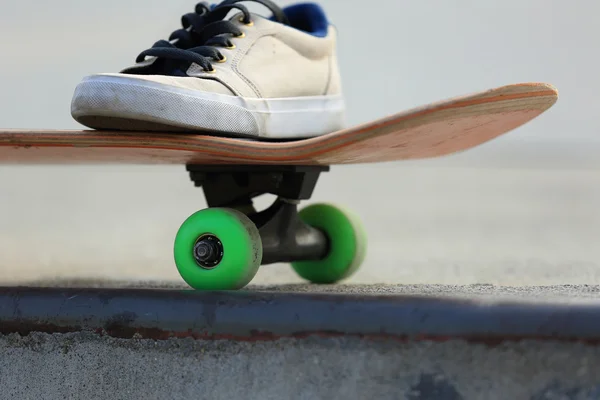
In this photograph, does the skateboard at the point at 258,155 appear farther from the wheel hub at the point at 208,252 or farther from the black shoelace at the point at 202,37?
the black shoelace at the point at 202,37

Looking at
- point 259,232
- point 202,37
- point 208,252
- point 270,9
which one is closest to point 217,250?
point 208,252

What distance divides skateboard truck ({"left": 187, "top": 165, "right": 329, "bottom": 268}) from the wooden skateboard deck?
0.08 meters

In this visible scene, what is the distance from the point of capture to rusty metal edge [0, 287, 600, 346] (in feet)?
3.54

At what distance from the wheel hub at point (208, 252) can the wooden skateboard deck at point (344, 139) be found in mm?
158

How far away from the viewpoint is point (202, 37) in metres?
1.74

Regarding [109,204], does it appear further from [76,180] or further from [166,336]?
[166,336]

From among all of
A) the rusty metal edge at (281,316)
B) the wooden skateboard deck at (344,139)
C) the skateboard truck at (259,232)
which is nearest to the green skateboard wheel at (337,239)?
the skateboard truck at (259,232)

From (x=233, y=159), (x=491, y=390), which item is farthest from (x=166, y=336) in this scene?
(x=491, y=390)

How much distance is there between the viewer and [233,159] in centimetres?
151

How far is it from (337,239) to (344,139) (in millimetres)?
726

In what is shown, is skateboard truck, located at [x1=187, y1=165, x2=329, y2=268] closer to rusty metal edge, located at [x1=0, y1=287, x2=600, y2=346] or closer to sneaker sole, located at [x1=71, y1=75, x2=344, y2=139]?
sneaker sole, located at [x1=71, y1=75, x2=344, y2=139]

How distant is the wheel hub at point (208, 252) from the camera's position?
1494mm

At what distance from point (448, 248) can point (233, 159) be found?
2.51 metres

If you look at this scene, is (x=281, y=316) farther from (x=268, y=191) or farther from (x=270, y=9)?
(x=270, y=9)
